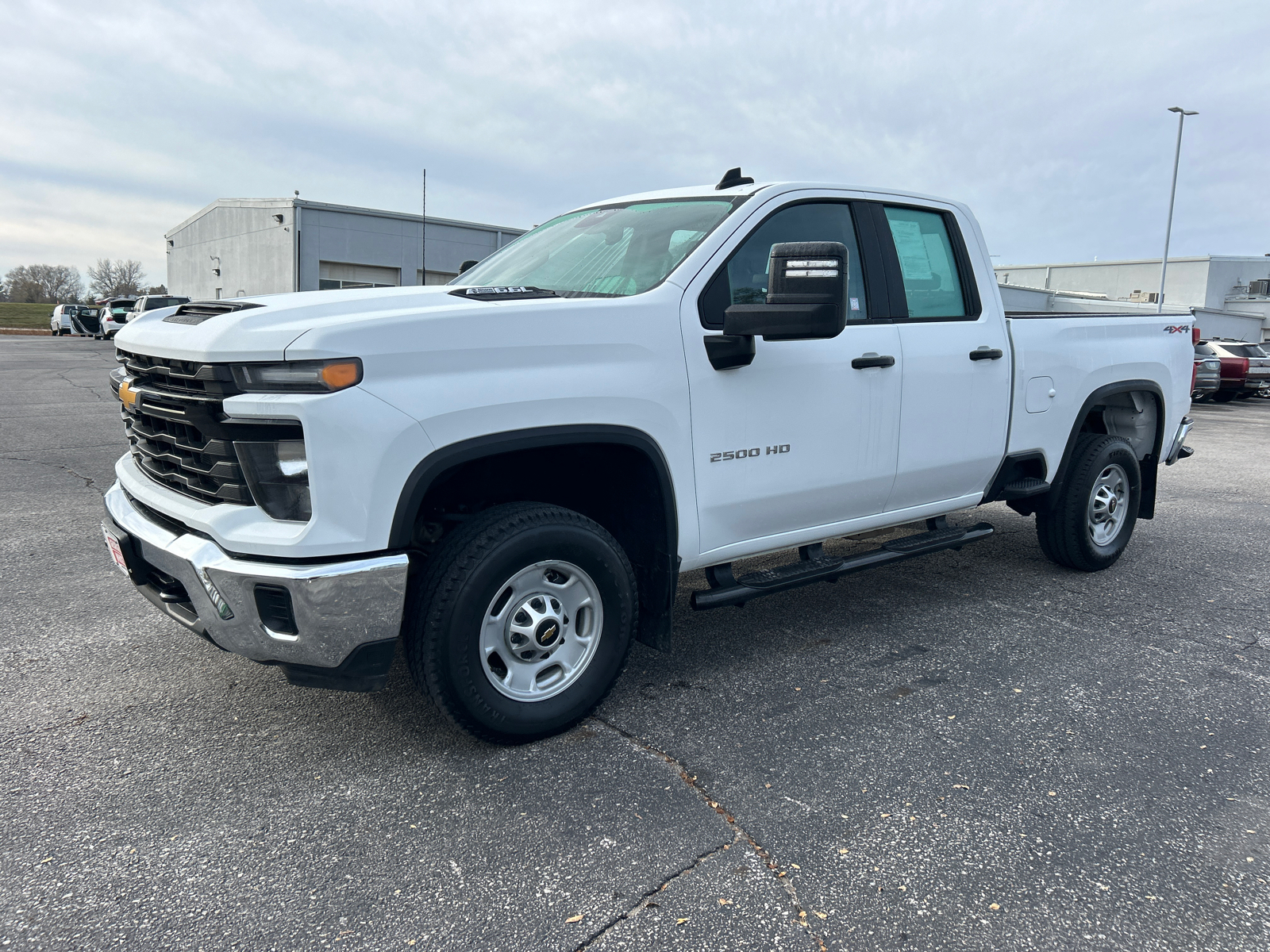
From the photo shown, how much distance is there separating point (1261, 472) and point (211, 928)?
37.5 ft

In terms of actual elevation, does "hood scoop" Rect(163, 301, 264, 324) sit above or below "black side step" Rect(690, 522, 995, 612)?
above

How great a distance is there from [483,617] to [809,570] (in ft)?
5.11

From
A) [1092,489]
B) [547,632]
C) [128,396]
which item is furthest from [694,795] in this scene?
[1092,489]

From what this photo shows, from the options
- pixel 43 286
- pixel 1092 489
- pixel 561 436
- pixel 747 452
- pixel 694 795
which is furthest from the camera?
pixel 43 286

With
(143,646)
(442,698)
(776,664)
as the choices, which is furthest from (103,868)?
(776,664)

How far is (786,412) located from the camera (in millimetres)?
3646

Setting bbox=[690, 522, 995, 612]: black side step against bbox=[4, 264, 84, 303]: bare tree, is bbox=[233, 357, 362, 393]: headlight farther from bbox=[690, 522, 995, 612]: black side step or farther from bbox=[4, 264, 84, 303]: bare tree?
bbox=[4, 264, 84, 303]: bare tree

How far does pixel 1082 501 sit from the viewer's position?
525cm

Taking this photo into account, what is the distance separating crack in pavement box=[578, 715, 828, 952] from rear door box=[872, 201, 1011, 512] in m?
1.75

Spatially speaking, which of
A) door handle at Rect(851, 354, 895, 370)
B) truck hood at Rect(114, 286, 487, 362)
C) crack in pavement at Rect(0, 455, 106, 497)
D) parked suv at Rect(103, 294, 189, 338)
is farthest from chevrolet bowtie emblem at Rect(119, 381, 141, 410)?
parked suv at Rect(103, 294, 189, 338)

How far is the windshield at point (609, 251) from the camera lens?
359cm

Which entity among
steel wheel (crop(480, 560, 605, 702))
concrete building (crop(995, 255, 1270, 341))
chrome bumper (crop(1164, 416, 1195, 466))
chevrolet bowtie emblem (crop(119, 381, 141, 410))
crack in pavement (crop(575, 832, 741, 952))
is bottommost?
crack in pavement (crop(575, 832, 741, 952))

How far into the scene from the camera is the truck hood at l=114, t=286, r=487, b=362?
2668 millimetres

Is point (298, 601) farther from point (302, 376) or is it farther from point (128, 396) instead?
point (128, 396)
